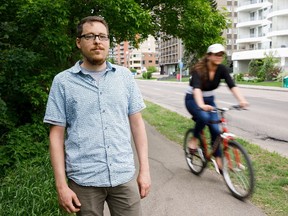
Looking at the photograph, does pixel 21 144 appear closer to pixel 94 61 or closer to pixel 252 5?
pixel 94 61

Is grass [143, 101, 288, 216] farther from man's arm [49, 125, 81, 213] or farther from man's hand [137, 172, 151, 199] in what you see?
man's arm [49, 125, 81, 213]

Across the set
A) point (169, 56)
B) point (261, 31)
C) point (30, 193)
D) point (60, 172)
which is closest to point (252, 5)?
point (261, 31)

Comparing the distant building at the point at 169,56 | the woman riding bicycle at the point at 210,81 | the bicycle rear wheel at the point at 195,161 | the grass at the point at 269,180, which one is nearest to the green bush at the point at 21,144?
the bicycle rear wheel at the point at 195,161

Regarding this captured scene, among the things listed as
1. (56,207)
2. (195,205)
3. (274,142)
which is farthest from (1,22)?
(274,142)

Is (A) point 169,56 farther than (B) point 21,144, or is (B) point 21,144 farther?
(A) point 169,56

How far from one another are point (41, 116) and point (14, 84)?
1013mm

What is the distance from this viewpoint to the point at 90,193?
216 centimetres

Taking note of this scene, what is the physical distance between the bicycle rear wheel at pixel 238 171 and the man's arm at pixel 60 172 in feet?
8.65

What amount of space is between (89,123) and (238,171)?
2.92 meters

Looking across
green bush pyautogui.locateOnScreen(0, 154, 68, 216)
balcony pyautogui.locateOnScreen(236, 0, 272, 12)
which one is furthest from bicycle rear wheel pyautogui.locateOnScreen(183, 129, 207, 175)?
balcony pyautogui.locateOnScreen(236, 0, 272, 12)

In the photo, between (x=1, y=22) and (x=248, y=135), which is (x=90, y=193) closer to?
(x=1, y=22)

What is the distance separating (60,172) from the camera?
2105 millimetres

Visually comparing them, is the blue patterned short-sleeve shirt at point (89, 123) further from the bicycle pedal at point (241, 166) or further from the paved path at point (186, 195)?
the bicycle pedal at point (241, 166)

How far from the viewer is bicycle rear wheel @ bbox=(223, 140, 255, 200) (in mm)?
4145
